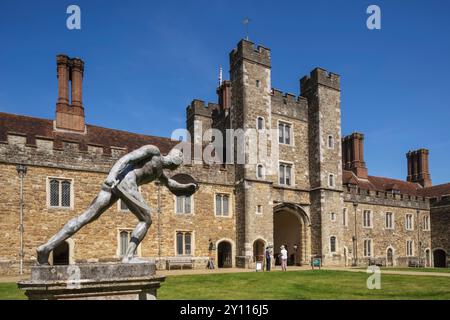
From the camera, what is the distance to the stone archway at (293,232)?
96.9 ft

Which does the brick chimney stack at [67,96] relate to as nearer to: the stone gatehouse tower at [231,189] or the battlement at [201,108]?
the stone gatehouse tower at [231,189]

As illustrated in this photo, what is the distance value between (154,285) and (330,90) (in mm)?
28155

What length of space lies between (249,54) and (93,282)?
23.9 m

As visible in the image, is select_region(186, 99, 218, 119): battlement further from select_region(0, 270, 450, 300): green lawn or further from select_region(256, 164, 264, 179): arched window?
select_region(0, 270, 450, 300): green lawn

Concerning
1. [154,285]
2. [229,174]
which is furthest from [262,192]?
[154,285]

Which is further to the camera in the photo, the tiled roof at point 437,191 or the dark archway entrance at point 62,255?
the tiled roof at point 437,191

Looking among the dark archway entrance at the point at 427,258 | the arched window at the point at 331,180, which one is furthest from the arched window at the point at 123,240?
the dark archway entrance at the point at 427,258

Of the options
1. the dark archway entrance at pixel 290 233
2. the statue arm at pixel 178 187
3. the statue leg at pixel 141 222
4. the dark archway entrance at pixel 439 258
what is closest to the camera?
the statue leg at pixel 141 222

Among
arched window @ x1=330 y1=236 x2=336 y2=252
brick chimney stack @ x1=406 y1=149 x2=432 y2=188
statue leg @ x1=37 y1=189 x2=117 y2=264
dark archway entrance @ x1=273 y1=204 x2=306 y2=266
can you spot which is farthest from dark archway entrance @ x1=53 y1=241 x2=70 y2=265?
brick chimney stack @ x1=406 y1=149 x2=432 y2=188

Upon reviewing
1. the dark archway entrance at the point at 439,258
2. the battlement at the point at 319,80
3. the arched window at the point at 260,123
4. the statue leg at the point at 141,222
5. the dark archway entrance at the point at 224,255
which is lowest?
the dark archway entrance at the point at 439,258

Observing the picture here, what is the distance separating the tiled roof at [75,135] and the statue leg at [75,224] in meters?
16.4

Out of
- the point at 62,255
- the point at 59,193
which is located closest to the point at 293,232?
the point at 62,255

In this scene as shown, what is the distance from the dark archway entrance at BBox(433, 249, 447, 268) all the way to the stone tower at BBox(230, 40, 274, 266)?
21.9m

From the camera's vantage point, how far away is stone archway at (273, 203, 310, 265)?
29.5m
